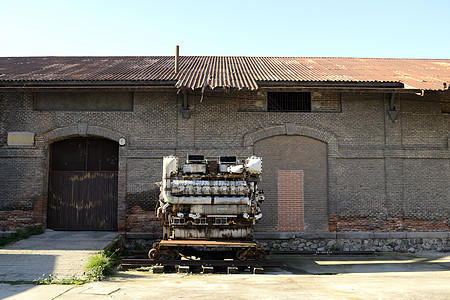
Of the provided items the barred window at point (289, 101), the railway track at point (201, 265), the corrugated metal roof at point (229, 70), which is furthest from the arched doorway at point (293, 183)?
the railway track at point (201, 265)

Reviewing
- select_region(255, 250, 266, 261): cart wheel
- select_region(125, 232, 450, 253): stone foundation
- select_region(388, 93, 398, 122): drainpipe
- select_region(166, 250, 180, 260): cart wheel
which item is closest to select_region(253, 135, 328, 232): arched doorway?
select_region(125, 232, 450, 253): stone foundation

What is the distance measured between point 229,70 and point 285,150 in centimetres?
419

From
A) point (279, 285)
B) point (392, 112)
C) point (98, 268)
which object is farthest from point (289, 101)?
point (98, 268)

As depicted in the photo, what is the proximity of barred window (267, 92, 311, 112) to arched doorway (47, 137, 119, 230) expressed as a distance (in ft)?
19.9

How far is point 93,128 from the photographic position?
1312 cm

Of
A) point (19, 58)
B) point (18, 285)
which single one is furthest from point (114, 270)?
point (19, 58)

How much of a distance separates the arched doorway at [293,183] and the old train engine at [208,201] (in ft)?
8.92

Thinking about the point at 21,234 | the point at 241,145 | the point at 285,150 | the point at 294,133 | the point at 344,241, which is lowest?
the point at 344,241

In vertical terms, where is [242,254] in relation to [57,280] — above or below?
above

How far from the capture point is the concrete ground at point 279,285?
7.18 meters

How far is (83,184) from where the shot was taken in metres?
13.5

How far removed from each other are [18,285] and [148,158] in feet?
19.5

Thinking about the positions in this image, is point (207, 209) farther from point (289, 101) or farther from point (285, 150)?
point (289, 101)

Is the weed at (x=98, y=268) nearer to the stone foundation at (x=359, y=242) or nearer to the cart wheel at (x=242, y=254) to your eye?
the cart wheel at (x=242, y=254)
